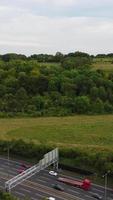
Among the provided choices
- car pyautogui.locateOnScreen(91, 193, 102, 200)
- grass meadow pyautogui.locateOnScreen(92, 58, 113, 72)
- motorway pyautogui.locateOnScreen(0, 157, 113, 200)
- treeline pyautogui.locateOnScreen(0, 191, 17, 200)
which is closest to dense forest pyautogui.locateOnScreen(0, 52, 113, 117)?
grass meadow pyautogui.locateOnScreen(92, 58, 113, 72)

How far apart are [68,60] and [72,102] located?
39457 millimetres

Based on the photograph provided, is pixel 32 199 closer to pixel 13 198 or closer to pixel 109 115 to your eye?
pixel 13 198

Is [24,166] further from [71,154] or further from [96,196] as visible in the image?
[96,196]

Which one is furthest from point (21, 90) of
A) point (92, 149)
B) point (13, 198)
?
point (13, 198)

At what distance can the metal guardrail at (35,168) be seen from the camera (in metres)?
81.8

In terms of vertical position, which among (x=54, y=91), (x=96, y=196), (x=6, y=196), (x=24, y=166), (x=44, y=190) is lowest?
(x=96, y=196)

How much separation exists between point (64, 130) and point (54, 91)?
2729cm

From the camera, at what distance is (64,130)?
12175 cm

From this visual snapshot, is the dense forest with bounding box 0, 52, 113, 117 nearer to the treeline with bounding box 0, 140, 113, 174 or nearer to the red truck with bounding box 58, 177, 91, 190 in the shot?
the treeline with bounding box 0, 140, 113, 174

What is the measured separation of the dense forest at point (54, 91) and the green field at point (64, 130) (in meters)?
4.18

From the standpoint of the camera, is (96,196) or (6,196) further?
(96,196)

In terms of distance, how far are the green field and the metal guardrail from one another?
11.0m

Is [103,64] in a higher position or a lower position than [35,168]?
higher

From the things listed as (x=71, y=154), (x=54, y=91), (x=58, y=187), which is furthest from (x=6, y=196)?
(x=54, y=91)
